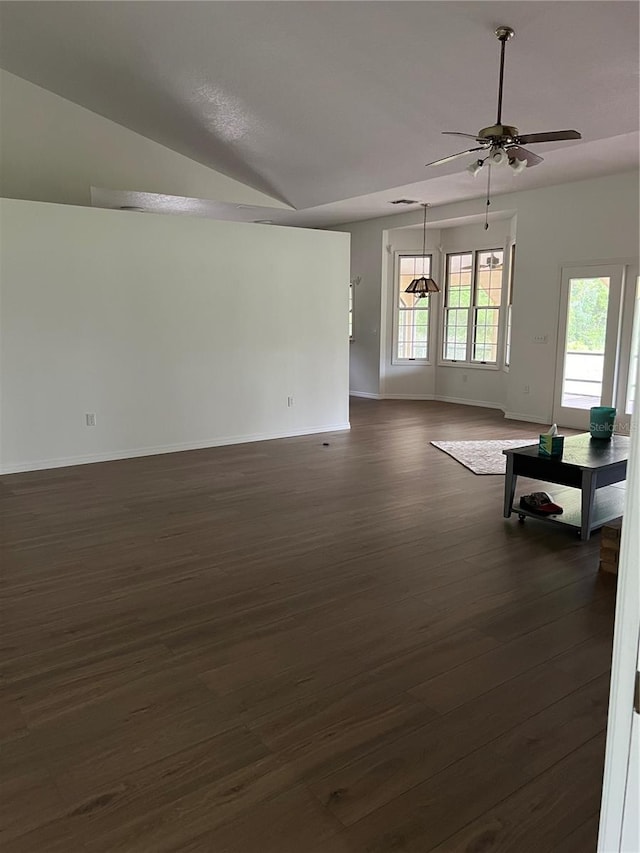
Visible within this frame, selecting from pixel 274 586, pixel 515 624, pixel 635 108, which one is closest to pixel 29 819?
pixel 274 586

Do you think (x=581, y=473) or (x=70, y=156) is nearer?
(x=581, y=473)

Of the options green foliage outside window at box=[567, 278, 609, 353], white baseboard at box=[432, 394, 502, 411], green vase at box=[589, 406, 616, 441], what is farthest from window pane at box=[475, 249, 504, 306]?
green vase at box=[589, 406, 616, 441]

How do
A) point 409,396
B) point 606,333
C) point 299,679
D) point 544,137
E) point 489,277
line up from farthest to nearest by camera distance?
point 409,396 < point 489,277 < point 606,333 < point 544,137 < point 299,679

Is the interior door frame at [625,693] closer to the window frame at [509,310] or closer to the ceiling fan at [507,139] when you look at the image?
the ceiling fan at [507,139]

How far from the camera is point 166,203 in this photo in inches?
320

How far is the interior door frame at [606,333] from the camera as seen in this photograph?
785 centimetres

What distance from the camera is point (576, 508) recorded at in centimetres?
492

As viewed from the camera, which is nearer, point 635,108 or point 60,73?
point 635,108

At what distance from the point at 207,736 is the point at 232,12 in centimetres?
465

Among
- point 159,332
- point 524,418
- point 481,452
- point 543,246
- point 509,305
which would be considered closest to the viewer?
point 159,332

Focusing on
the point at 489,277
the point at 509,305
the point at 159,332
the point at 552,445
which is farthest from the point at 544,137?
the point at 489,277

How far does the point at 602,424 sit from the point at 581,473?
0.97 meters

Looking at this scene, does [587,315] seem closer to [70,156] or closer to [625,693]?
[70,156]

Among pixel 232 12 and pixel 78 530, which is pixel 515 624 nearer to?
pixel 78 530
